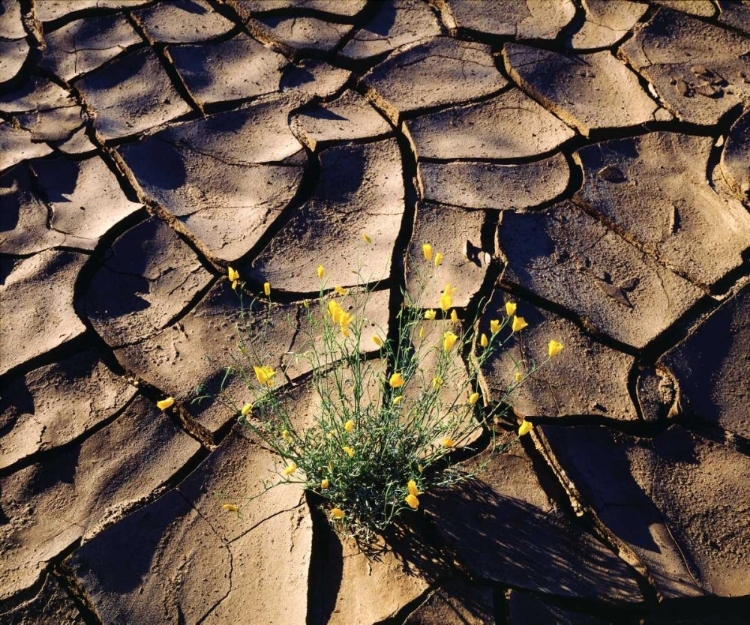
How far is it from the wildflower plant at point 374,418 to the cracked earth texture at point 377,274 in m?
0.06

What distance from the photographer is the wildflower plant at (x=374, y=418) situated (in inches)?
73.0

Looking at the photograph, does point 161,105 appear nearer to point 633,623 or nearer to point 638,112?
point 638,112

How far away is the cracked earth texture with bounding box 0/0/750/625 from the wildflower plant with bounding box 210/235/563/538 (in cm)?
6

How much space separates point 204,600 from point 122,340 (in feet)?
2.64

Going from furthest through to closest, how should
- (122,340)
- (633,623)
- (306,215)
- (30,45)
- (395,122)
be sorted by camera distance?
(30,45) < (395,122) < (306,215) < (122,340) < (633,623)

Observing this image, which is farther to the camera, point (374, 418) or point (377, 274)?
point (377, 274)

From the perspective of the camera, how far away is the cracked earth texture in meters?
1.92

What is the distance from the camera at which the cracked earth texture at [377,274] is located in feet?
6.28

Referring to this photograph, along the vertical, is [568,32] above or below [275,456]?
above

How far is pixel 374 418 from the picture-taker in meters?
2.01

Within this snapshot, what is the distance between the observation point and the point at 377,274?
2465mm

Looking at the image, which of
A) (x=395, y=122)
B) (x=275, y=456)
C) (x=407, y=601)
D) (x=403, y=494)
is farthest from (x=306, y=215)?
(x=407, y=601)

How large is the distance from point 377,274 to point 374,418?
1.93 feet

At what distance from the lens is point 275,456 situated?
210cm
